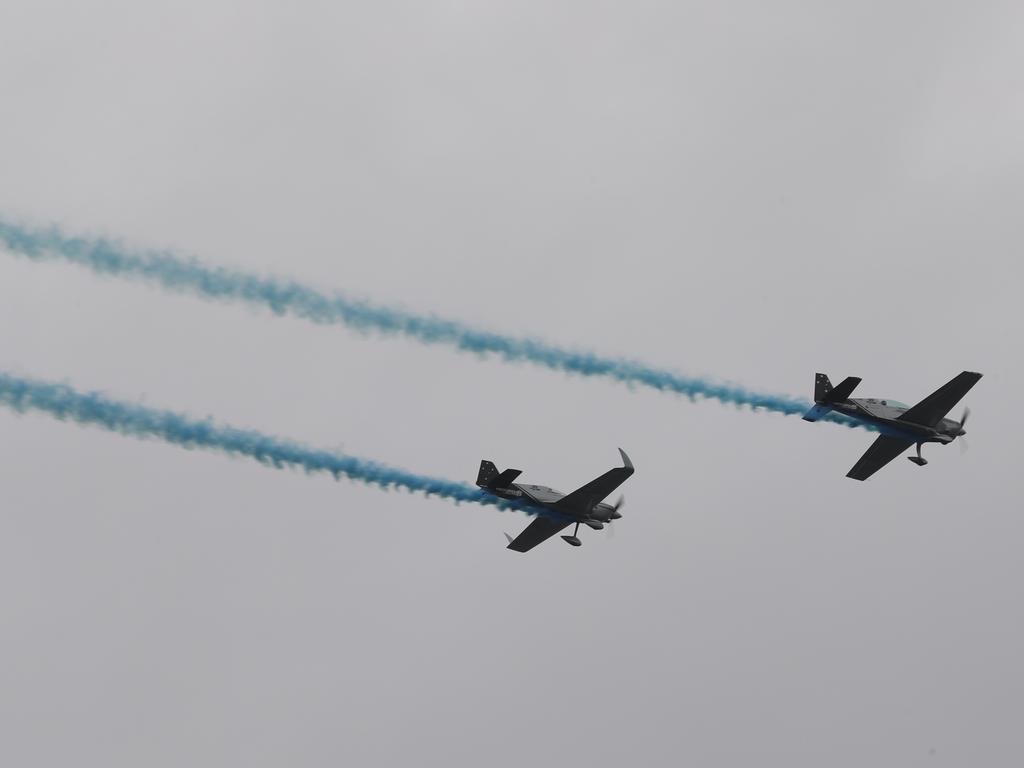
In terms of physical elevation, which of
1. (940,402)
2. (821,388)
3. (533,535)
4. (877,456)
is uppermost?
(940,402)

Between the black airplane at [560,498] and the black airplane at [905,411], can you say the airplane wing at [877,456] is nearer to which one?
the black airplane at [905,411]

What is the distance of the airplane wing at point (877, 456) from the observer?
61750 mm

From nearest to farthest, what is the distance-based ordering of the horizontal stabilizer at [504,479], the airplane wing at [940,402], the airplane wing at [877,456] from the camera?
the horizontal stabilizer at [504,479]
the airplane wing at [940,402]
the airplane wing at [877,456]

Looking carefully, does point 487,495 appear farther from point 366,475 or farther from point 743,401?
point 743,401

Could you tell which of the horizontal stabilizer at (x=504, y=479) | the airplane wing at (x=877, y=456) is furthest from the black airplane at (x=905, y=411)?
the horizontal stabilizer at (x=504, y=479)

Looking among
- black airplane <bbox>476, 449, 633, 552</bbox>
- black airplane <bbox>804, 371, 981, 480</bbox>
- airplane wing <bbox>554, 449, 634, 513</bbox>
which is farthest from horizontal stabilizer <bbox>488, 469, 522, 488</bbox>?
black airplane <bbox>804, 371, 981, 480</bbox>

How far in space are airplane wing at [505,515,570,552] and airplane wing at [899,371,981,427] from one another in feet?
48.1

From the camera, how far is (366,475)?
1923 inches

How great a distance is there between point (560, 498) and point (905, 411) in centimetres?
1469

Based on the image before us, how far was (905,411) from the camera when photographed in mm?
59156

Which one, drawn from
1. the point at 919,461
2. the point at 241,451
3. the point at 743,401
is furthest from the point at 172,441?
the point at 919,461

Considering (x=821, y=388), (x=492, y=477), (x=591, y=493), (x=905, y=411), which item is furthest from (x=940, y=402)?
(x=492, y=477)

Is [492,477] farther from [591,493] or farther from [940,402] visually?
[940,402]

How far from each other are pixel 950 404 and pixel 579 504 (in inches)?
605
